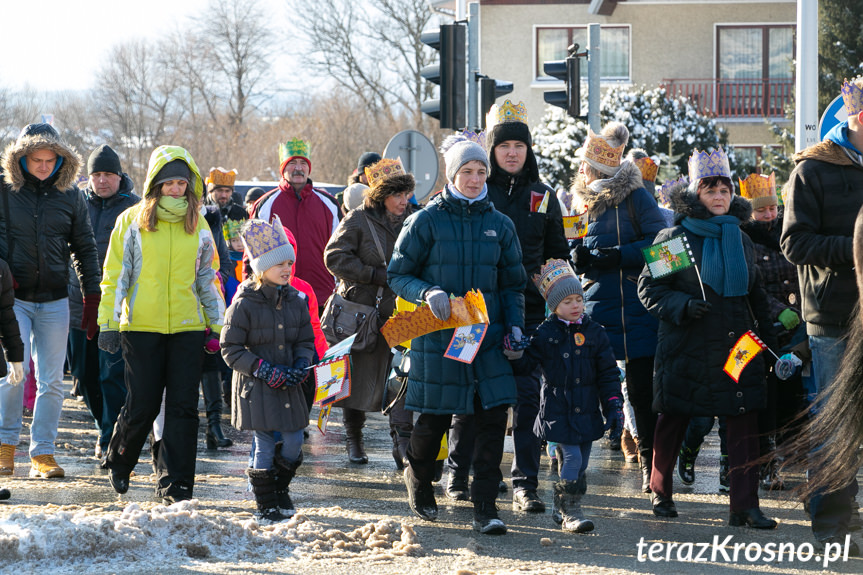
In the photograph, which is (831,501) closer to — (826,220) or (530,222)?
(826,220)

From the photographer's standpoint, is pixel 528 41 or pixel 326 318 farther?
pixel 528 41

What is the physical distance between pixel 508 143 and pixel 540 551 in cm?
262

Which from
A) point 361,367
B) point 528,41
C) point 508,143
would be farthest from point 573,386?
point 528,41

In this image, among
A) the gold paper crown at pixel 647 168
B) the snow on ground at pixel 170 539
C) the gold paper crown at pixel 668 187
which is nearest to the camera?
the snow on ground at pixel 170 539

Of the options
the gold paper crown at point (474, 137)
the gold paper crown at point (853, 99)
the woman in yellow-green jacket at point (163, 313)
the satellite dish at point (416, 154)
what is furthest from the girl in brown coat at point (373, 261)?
the satellite dish at point (416, 154)

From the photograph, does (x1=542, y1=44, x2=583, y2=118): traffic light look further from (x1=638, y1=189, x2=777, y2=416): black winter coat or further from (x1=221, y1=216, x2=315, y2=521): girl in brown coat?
(x1=221, y1=216, x2=315, y2=521): girl in brown coat

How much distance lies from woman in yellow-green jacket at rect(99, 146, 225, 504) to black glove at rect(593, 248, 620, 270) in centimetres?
242

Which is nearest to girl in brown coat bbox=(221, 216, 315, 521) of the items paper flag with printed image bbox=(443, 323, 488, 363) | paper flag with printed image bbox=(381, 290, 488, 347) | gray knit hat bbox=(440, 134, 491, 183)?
paper flag with printed image bbox=(381, 290, 488, 347)

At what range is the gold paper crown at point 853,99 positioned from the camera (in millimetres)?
6316

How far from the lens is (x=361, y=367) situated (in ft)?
28.7

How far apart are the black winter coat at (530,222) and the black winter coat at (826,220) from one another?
1735 mm

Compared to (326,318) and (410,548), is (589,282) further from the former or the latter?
(410,548)

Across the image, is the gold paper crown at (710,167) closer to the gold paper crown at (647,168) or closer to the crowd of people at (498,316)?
the crowd of people at (498,316)

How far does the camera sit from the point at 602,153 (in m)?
8.27
